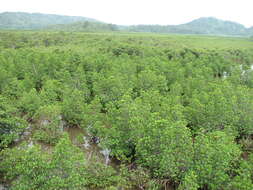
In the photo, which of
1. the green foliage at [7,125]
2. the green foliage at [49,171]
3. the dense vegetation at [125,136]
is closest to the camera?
the green foliage at [49,171]

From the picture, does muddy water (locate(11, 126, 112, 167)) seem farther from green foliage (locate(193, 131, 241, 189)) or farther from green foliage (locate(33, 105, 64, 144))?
green foliage (locate(193, 131, 241, 189))

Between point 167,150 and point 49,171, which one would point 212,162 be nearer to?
point 167,150

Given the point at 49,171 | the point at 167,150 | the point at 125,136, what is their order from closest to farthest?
the point at 49,171 → the point at 167,150 → the point at 125,136

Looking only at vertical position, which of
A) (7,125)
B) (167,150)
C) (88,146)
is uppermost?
(167,150)

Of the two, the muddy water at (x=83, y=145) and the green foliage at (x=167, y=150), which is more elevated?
the green foliage at (x=167, y=150)

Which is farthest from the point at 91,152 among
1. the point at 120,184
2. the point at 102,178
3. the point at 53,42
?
the point at 53,42

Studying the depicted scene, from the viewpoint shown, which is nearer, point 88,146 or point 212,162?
point 212,162

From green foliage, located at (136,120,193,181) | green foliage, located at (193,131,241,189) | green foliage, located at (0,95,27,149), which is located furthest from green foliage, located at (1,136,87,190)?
green foliage, located at (193,131,241,189)

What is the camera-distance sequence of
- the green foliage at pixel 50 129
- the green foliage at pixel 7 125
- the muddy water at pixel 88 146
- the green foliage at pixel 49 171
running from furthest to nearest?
the green foliage at pixel 50 129 → the muddy water at pixel 88 146 → the green foliage at pixel 7 125 → the green foliage at pixel 49 171

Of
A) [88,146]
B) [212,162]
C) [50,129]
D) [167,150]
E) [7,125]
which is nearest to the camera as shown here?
[212,162]

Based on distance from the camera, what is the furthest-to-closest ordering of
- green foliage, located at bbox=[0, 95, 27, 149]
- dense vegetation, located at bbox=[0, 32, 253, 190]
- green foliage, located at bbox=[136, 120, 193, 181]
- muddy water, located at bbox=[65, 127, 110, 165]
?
1. muddy water, located at bbox=[65, 127, 110, 165]
2. green foliage, located at bbox=[0, 95, 27, 149]
3. green foliage, located at bbox=[136, 120, 193, 181]
4. dense vegetation, located at bbox=[0, 32, 253, 190]

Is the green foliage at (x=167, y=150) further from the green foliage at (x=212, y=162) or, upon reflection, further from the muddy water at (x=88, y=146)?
the muddy water at (x=88, y=146)

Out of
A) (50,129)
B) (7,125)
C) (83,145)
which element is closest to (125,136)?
(83,145)

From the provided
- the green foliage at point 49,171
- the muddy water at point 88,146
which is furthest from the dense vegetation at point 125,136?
the muddy water at point 88,146
